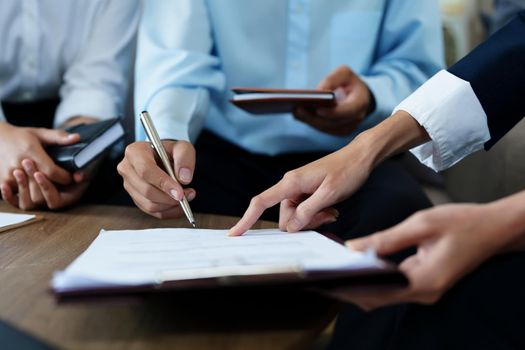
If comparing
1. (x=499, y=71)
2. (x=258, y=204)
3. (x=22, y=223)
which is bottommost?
(x=22, y=223)

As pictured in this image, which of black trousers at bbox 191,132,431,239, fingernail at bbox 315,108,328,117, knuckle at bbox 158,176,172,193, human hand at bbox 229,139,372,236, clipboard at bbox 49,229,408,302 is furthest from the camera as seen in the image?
fingernail at bbox 315,108,328,117

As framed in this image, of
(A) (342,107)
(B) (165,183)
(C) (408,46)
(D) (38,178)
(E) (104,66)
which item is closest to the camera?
(B) (165,183)

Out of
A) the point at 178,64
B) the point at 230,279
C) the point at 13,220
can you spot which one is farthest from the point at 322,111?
the point at 230,279

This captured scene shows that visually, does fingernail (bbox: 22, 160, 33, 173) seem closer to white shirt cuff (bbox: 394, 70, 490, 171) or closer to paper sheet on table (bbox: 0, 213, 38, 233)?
paper sheet on table (bbox: 0, 213, 38, 233)

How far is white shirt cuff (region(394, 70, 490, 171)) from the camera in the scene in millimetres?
662

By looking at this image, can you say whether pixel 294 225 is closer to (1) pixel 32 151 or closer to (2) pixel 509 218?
(2) pixel 509 218

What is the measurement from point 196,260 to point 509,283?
10.1 inches

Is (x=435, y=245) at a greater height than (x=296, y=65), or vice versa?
(x=435, y=245)

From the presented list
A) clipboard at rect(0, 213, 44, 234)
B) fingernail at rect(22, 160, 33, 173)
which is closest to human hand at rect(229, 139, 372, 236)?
clipboard at rect(0, 213, 44, 234)

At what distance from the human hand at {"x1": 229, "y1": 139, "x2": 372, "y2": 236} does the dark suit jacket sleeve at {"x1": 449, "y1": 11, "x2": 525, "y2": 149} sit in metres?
0.17

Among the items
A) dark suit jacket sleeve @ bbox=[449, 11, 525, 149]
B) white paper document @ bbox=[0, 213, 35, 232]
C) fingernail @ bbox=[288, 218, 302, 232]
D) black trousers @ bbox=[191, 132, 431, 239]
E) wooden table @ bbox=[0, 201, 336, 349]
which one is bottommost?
black trousers @ bbox=[191, 132, 431, 239]

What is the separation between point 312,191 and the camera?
0.61 metres

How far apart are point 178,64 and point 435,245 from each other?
0.77 m

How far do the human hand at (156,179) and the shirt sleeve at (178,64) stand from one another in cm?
22
